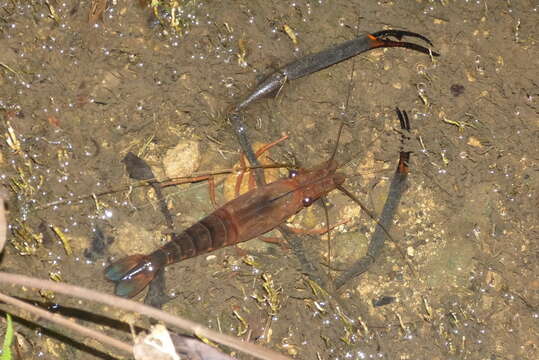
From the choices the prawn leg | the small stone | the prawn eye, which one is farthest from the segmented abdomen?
the prawn leg

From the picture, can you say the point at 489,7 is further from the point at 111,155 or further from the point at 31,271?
the point at 31,271

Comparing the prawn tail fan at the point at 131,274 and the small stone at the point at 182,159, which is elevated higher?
the small stone at the point at 182,159

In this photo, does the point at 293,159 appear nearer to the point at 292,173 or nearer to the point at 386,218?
the point at 292,173

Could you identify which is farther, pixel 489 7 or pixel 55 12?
pixel 489 7

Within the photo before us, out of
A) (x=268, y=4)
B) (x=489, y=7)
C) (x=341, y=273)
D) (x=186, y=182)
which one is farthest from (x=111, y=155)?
(x=489, y=7)

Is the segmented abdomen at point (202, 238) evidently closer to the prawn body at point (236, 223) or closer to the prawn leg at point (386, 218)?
the prawn body at point (236, 223)

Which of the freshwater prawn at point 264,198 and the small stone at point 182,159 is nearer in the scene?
the freshwater prawn at point 264,198

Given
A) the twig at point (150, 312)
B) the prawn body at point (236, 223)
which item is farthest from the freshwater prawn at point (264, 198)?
the twig at point (150, 312)
